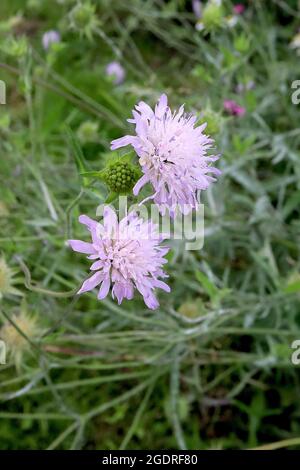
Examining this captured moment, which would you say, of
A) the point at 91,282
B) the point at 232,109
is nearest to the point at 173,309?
the point at 232,109

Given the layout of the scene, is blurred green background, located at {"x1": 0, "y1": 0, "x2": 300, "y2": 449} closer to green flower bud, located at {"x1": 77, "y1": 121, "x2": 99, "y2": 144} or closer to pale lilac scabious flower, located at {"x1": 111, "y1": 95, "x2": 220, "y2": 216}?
green flower bud, located at {"x1": 77, "y1": 121, "x2": 99, "y2": 144}

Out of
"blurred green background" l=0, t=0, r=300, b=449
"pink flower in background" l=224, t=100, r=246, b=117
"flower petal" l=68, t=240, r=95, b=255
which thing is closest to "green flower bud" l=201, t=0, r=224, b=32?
"blurred green background" l=0, t=0, r=300, b=449

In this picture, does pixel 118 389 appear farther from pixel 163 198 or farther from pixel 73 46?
pixel 73 46

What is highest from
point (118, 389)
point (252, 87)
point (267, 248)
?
point (252, 87)

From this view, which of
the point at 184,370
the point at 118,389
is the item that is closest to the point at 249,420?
the point at 184,370

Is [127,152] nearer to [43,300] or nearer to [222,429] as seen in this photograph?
Result: [43,300]
